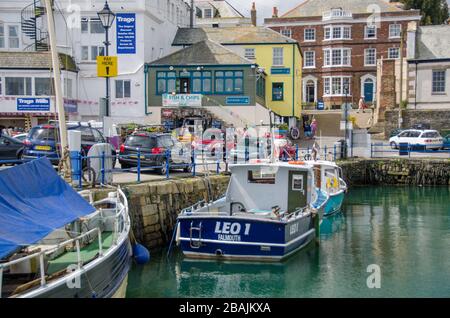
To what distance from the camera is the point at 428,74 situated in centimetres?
4894

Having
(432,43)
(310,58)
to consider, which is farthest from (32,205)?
(310,58)

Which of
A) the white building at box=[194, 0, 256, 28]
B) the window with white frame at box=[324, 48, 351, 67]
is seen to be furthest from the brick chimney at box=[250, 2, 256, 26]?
the window with white frame at box=[324, 48, 351, 67]

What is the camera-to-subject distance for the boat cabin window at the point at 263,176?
2029 cm

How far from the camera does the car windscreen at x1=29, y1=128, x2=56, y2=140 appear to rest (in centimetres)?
2188

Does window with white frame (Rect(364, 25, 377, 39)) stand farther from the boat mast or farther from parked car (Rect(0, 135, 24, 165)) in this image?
the boat mast

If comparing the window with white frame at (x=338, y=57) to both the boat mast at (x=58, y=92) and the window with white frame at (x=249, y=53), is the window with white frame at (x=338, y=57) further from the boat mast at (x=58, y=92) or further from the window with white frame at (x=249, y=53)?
the boat mast at (x=58, y=92)

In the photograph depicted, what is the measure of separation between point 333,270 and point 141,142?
31.0 feet

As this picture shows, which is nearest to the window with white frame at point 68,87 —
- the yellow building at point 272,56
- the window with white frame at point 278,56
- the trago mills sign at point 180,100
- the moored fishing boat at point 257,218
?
the trago mills sign at point 180,100

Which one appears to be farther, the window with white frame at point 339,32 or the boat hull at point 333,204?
the window with white frame at point 339,32

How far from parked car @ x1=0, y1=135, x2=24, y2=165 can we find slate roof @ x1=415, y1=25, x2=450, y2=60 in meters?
34.5

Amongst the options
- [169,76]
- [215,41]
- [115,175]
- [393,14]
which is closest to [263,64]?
[215,41]

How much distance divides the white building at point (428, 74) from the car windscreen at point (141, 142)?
31.0m
